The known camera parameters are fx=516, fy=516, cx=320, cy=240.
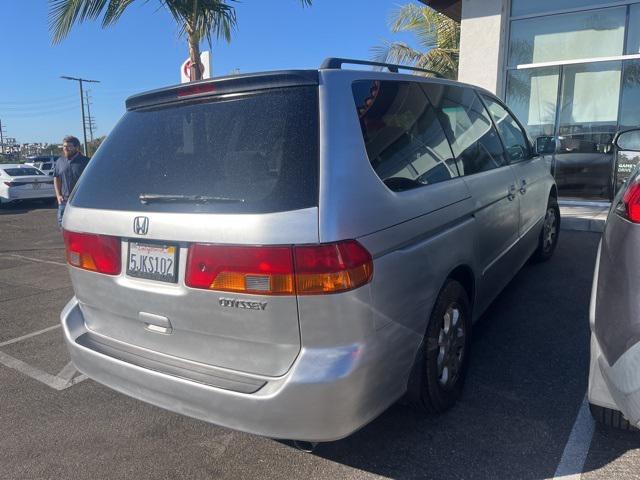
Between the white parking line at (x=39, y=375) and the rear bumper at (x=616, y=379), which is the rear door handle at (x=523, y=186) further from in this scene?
the white parking line at (x=39, y=375)

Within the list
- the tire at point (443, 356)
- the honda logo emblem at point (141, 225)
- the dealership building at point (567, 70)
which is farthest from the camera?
the dealership building at point (567, 70)

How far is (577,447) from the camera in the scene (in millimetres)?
2539

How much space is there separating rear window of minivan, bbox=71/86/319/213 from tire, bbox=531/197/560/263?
13.2ft

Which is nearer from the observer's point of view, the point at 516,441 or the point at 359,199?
the point at 359,199

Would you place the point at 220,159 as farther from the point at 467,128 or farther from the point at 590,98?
the point at 590,98

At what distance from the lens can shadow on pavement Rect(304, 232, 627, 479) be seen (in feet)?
8.11

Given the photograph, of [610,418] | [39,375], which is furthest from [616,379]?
[39,375]

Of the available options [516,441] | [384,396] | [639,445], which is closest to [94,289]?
[384,396]

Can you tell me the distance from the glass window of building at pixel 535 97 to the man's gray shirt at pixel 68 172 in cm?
782

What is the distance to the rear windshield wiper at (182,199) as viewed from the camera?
210 centimetres

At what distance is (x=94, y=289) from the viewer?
8.40ft

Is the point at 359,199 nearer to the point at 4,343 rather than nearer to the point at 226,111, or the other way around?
the point at 226,111

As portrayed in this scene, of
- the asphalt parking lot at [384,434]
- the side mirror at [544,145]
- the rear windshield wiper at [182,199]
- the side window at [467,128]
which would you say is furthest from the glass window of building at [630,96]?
the rear windshield wiper at [182,199]

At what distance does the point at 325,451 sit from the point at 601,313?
1.47 metres
